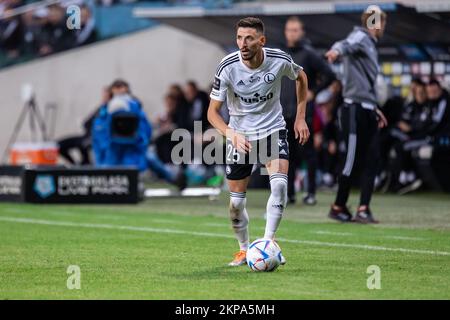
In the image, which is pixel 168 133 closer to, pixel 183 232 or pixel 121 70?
pixel 121 70

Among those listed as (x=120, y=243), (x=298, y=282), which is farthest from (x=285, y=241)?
(x=298, y=282)

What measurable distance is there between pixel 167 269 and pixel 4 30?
17.9m

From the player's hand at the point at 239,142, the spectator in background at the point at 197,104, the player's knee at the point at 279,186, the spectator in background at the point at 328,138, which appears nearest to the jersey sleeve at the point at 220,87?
the player's hand at the point at 239,142

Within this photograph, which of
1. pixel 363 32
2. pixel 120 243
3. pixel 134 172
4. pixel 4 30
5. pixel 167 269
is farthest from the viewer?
pixel 4 30

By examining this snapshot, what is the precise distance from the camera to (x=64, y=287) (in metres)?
8.48

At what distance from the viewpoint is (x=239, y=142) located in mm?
9555

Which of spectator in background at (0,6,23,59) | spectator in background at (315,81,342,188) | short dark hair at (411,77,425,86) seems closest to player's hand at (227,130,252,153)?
short dark hair at (411,77,425,86)

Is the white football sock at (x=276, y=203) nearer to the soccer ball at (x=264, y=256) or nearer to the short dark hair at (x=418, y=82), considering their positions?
the soccer ball at (x=264, y=256)

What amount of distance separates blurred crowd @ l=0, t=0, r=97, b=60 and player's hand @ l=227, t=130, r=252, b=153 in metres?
16.7

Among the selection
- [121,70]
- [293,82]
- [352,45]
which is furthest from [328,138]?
[352,45]

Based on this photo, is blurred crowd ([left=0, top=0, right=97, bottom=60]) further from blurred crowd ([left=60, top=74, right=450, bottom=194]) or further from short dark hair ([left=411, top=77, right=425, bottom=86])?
short dark hair ([left=411, top=77, right=425, bottom=86])

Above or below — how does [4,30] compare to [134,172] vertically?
above

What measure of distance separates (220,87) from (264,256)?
152 cm
